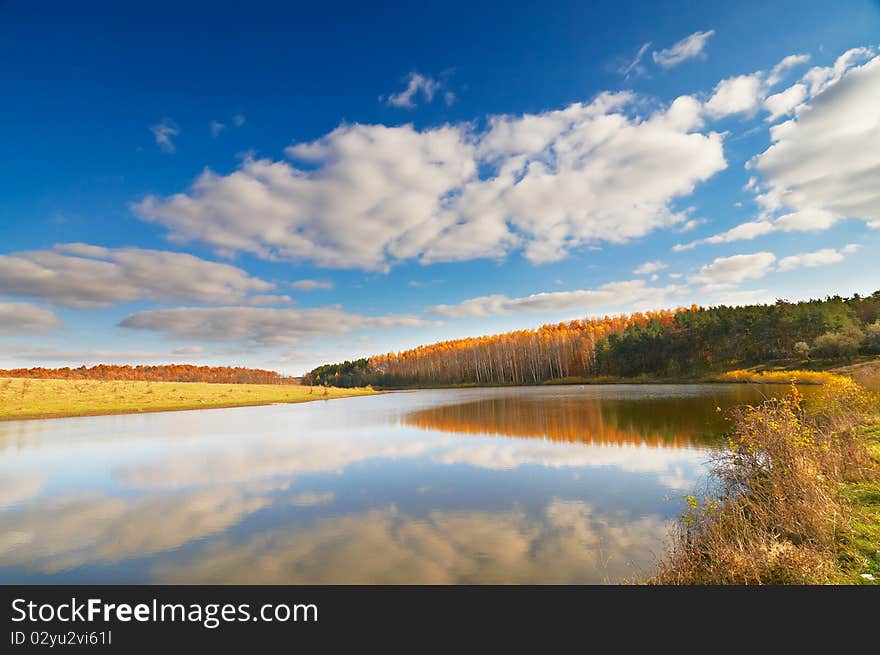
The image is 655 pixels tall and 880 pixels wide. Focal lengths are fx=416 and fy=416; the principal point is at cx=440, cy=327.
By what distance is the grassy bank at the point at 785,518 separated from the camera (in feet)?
19.4

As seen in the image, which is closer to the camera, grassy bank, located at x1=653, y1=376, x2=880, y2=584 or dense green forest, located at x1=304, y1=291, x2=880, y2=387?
grassy bank, located at x1=653, y1=376, x2=880, y2=584

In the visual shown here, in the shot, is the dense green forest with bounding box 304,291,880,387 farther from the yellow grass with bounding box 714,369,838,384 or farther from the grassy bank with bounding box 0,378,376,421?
the grassy bank with bounding box 0,378,376,421

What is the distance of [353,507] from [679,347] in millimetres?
97824

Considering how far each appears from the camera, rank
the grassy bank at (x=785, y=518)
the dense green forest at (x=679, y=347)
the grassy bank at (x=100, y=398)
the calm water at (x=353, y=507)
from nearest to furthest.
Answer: the grassy bank at (x=785, y=518) < the calm water at (x=353, y=507) < the grassy bank at (x=100, y=398) < the dense green forest at (x=679, y=347)

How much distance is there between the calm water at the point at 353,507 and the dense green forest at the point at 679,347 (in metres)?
63.7

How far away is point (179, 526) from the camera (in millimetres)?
10734

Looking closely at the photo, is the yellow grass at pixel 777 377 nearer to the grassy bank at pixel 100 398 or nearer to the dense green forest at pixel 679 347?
the dense green forest at pixel 679 347

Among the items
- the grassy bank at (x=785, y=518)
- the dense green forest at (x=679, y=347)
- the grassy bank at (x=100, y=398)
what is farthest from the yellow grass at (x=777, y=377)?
the grassy bank at (x=100, y=398)

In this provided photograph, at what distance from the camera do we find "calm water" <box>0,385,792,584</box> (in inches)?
316

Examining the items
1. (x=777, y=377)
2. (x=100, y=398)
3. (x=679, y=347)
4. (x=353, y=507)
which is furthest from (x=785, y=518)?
(x=679, y=347)

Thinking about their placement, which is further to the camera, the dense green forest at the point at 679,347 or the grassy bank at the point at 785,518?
the dense green forest at the point at 679,347

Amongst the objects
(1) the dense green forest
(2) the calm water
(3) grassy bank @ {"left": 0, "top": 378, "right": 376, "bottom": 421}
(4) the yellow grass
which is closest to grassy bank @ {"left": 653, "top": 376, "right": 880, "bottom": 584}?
(2) the calm water

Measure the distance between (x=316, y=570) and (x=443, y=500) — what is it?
5.03 meters

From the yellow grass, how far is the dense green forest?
302 inches
